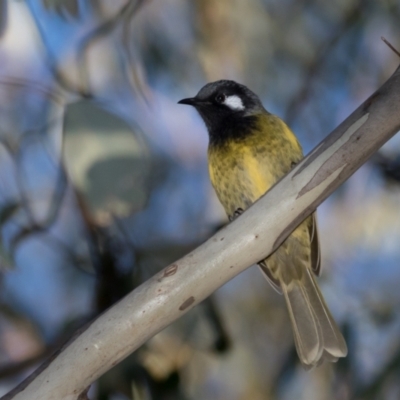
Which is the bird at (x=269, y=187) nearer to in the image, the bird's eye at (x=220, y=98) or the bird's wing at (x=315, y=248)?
the bird's wing at (x=315, y=248)

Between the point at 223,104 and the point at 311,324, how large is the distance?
33.3 inches

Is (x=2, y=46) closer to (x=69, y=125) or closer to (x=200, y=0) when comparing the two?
(x=69, y=125)

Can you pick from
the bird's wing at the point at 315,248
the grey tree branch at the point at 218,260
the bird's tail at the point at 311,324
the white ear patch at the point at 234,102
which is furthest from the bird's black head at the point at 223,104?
the grey tree branch at the point at 218,260

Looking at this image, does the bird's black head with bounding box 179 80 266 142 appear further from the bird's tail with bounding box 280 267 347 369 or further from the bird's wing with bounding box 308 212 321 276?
the bird's tail with bounding box 280 267 347 369

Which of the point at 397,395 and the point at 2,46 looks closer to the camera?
the point at 397,395

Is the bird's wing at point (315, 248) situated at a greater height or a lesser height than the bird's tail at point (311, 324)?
greater

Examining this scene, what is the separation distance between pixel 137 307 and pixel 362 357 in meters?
1.39

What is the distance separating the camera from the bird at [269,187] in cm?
196

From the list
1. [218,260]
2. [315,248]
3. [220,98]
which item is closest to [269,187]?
[315,248]

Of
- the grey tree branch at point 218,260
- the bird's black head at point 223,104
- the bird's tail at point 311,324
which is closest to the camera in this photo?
the grey tree branch at point 218,260

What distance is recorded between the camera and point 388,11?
2.92 metres

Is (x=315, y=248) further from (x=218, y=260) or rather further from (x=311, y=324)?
(x=218, y=260)

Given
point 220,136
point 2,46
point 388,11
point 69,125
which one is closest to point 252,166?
point 220,136

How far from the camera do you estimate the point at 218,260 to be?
129 cm
